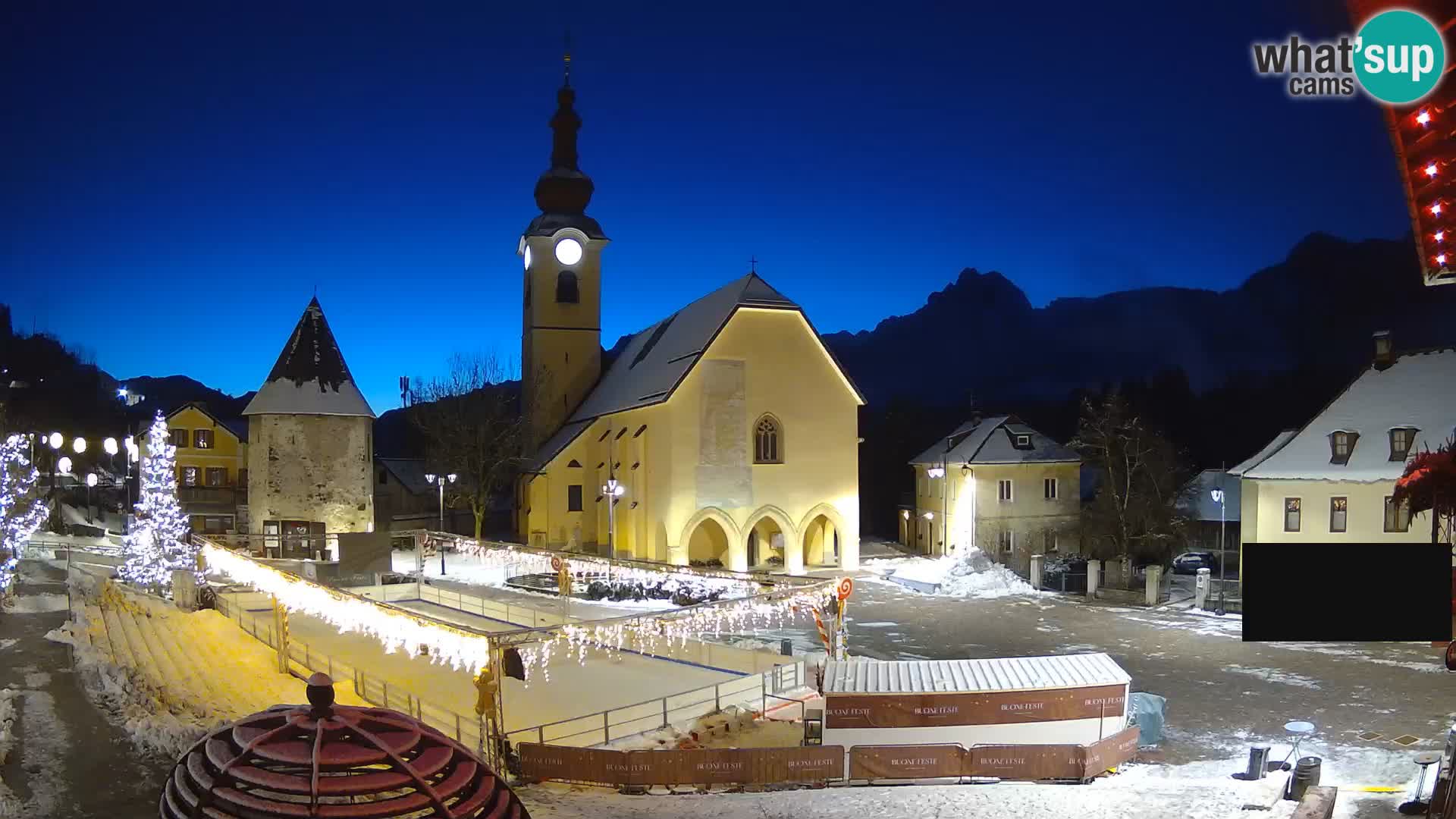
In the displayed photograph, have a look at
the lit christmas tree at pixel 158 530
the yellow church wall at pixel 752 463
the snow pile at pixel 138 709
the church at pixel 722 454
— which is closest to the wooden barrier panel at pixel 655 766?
the snow pile at pixel 138 709

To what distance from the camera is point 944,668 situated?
15352mm

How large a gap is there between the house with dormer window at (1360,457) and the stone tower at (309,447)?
33.2m

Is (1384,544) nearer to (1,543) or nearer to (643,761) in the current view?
(643,761)

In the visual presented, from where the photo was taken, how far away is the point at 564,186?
49.2 metres

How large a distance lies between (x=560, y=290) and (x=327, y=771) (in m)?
46.6

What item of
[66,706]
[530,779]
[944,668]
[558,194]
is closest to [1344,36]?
[944,668]

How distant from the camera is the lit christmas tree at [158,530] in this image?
28.4 m

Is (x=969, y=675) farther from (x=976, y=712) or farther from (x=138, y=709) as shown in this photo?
(x=138, y=709)

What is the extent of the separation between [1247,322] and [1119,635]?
152645 millimetres

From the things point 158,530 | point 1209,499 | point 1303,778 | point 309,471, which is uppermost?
point 309,471

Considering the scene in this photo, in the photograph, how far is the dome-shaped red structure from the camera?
11.3 ft

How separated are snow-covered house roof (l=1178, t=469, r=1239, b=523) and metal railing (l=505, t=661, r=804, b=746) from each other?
32.0 metres
